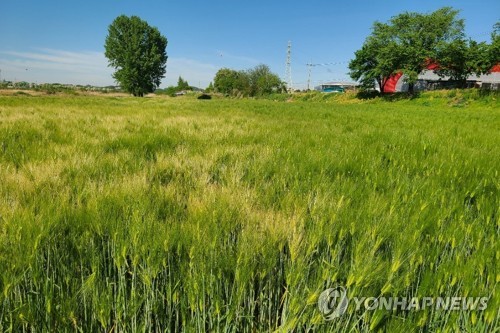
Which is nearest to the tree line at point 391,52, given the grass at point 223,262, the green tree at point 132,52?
the green tree at point 132,52

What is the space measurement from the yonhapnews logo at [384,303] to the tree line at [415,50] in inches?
1911

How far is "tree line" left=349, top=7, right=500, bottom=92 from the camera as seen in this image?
41.3m

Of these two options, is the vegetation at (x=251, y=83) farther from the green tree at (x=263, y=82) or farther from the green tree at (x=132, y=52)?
the green tree at (x=132, y=52)

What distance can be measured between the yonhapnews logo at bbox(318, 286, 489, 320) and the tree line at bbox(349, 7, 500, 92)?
159 ft

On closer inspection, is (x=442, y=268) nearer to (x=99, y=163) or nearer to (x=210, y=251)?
(x=210, y=251)

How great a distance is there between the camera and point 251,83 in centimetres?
9475

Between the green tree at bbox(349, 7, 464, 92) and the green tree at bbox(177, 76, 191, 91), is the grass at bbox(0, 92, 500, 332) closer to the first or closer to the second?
the green tree at bbox(349, 7, 464, 92)

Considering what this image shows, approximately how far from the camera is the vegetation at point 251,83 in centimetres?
9260

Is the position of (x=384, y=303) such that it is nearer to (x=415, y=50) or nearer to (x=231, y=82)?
(x=415, y=50)

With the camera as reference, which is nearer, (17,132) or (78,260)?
(78,260)

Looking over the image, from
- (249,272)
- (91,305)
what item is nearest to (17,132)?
(91,305)

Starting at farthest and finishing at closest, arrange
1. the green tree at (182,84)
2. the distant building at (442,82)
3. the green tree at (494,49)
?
the green tree at (182,84) < the distant building at (442,82) < the green tree at (494,49)

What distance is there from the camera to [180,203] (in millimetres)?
1922

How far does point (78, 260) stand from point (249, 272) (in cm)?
79
